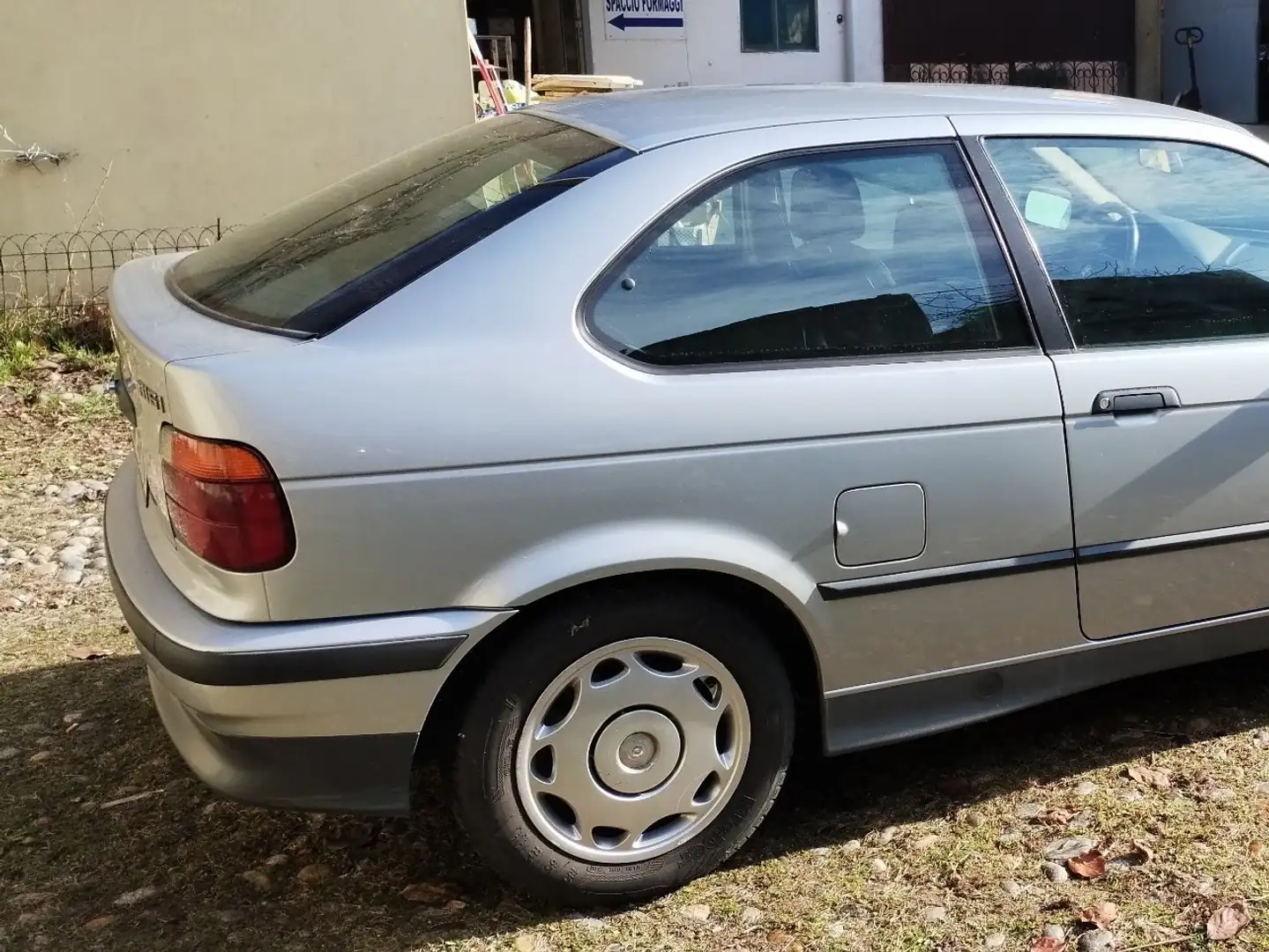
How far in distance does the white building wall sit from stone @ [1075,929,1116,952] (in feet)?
31.7

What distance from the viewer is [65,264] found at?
7.27m

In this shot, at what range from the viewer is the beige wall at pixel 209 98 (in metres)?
7.14

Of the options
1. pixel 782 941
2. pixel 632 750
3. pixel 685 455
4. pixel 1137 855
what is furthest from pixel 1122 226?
pixel 782 941

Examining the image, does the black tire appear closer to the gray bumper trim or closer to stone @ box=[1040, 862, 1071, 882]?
the gray bumper trim

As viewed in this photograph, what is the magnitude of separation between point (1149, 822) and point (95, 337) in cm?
609

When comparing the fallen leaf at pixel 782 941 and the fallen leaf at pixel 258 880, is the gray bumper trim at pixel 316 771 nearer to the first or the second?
the fallen leaf at pixel 258 880

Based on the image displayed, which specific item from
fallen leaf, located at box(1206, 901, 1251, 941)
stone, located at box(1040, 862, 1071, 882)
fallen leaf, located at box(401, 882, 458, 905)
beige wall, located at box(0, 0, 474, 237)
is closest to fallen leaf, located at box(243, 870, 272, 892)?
fallen leaf, located at box(401, 882, 458, 905)

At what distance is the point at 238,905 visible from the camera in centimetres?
265

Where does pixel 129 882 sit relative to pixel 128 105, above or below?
below

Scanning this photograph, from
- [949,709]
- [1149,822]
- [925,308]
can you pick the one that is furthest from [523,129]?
[1149,822]

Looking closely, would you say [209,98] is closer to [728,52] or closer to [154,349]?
[154,349]

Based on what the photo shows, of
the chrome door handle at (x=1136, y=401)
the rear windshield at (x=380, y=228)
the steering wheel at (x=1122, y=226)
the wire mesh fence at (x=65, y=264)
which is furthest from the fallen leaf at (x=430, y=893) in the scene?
the wire mesh fence at (x=65, y=264)

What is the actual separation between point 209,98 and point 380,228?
17.7ft

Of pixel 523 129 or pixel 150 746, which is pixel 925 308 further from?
pixel 150 746
